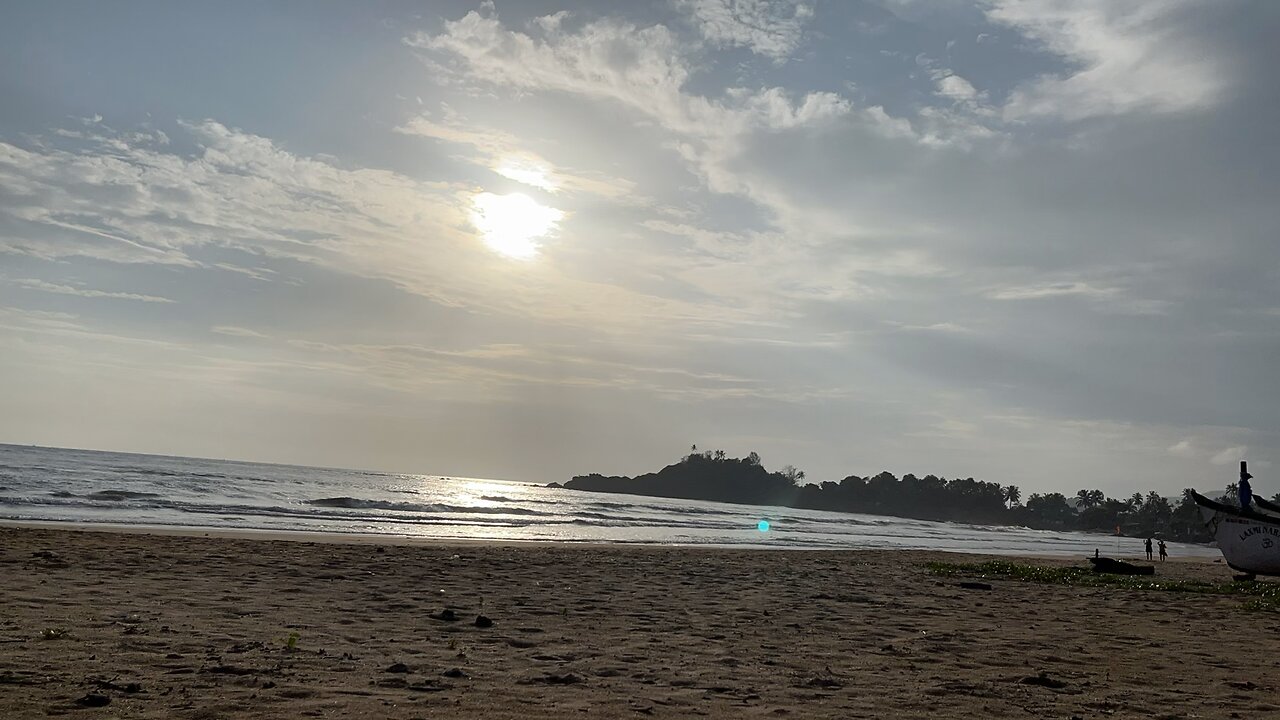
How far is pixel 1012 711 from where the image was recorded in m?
7.16

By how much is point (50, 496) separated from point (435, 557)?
31.2 metres

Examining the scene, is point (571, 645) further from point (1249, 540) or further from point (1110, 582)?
point (1249, 540)

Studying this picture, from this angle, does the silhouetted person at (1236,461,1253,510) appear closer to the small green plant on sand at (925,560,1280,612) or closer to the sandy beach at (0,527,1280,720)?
the small green plant on sand at (925,560,1280,612)

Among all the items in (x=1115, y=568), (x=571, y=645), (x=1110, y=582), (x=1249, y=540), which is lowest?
(x=571, y=645)

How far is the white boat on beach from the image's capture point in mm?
25484

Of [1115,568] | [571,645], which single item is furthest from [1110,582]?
[571,645]

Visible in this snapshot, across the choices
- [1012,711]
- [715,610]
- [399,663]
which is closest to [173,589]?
[399,663]

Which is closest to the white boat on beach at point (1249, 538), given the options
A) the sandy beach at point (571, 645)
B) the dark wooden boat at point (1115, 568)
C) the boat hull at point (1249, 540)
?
the boat hull at point (1249, 540)

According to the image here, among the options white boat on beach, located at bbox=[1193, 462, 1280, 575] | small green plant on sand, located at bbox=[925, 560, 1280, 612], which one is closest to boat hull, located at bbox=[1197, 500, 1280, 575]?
white boat on beach, located at bbox=[1193, 462, 1280, 575]

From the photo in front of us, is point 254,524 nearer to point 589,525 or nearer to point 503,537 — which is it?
point 503,537

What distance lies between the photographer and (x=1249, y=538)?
26438 millimetres

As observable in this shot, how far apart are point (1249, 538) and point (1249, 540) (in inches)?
2.5

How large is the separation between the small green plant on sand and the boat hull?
3734 mm

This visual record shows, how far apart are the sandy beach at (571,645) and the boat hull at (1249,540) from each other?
10.8 m
